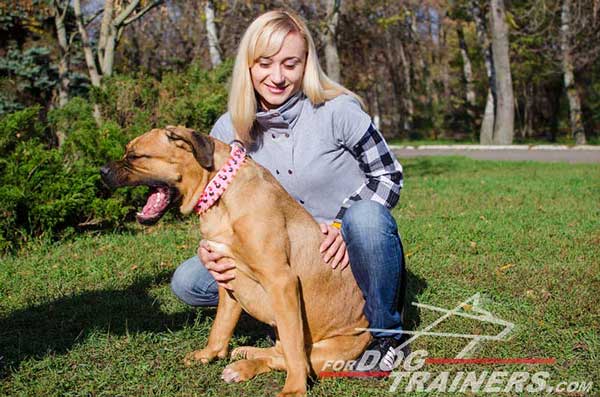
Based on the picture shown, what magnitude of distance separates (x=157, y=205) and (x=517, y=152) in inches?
794

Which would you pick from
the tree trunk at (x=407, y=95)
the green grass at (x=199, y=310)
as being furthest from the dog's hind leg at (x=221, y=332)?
the tree trunk at (x=407, y=95)

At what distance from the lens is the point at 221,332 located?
3.88m

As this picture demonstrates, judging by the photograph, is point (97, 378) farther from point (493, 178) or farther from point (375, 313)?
point (493, 178)

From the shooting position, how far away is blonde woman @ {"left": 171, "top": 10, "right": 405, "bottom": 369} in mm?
3686

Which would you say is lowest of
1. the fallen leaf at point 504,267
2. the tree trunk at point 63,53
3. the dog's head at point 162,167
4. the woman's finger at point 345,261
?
the fallen leaf at point 504,267

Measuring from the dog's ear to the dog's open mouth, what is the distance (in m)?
0.27

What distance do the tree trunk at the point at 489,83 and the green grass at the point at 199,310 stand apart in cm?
1912

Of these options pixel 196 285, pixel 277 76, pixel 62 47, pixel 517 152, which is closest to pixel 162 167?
pixel 277 76

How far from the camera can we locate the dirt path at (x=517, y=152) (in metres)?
19.2

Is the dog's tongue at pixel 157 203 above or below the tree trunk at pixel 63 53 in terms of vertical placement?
below

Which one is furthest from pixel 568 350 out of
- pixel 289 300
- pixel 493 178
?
pixel 493 178

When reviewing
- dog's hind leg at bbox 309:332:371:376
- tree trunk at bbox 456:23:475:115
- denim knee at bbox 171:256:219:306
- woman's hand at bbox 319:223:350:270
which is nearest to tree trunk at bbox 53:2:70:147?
denim knee at bbox 171:256:219:306

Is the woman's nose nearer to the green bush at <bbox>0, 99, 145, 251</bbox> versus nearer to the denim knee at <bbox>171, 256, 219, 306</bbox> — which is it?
the denim knee at <bbox>171, 256, 219, 306</bbox>

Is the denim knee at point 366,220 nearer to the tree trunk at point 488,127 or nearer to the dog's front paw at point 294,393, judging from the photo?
the dog's front paw at point 294,393
